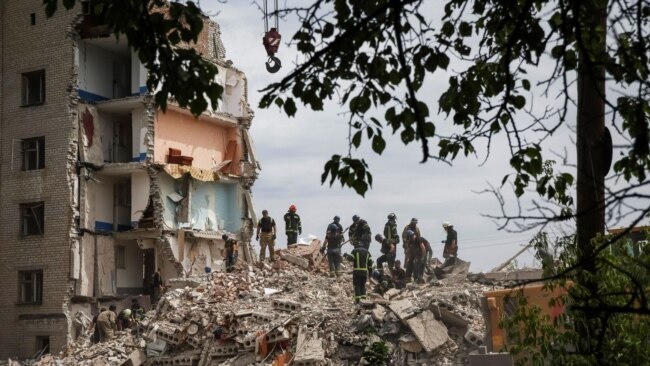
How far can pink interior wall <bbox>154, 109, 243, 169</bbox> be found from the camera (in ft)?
95.9

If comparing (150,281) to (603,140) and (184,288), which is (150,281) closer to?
(184,288)

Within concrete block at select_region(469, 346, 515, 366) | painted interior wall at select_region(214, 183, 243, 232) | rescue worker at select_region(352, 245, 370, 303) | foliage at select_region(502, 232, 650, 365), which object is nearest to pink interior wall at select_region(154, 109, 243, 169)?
painted interior wall at select_region(214, 183, 243, 232)

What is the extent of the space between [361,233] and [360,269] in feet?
10.8

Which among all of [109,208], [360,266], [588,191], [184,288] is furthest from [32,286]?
[588,191]

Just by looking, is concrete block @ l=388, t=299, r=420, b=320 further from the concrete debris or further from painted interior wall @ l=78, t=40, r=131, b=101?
painted interior wall @ l=78, t=40, r=131, b=101

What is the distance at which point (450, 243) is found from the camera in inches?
974

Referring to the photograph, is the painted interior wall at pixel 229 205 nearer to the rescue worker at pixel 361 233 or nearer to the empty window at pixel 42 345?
the empty window at pixel 42 345

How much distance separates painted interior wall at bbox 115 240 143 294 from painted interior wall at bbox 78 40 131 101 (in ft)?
16.8

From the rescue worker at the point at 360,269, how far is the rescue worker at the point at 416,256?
3.29 metres

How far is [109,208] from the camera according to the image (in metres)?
29.2

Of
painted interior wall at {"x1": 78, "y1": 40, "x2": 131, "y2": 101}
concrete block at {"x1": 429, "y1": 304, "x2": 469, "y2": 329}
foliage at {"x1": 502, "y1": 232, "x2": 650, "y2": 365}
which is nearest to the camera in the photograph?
foliage at {"x1": 502, "y1": 232, "x2": 650, "y2": 365}

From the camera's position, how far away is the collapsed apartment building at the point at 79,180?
2767cm

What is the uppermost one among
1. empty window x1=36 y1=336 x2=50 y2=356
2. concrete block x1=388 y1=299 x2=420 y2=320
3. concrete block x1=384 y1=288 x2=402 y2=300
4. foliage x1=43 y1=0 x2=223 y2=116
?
foliage x1=43 y1=0 x2=223 y2=116

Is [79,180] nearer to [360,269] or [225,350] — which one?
[225,350]
